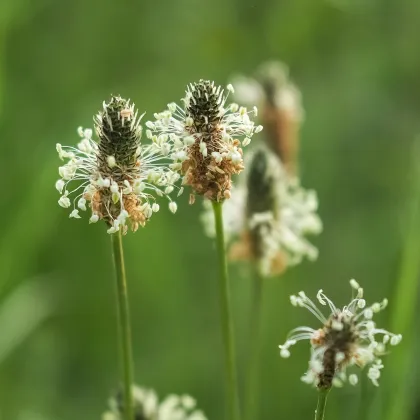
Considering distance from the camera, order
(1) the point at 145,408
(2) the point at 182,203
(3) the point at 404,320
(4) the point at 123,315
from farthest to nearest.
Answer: (2) the point at 182,203
(3) the point at 404,320
(1) the point at 145,408
(4) the point at 123,315

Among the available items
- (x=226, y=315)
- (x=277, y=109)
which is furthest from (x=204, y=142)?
(x=277, y=109)

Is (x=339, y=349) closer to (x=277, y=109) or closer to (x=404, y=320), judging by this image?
(x=404, y=320)

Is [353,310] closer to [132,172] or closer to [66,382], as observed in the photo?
[132,172]

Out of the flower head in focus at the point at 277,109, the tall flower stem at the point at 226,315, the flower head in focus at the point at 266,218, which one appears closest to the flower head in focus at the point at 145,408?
the tall flower stem at the point at 226,315

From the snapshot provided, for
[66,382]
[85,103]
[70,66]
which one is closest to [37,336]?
[66,382]

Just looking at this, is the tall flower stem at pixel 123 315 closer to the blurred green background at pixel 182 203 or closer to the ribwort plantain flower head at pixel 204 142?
the ribwort plantain flower head at pixel 204 142

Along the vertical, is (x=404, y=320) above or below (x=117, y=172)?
above
